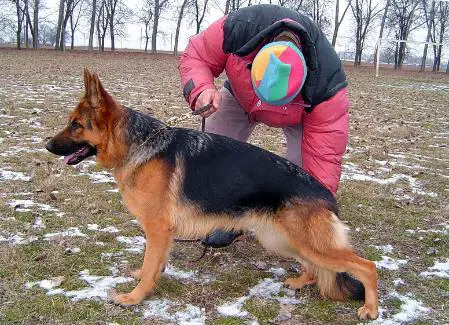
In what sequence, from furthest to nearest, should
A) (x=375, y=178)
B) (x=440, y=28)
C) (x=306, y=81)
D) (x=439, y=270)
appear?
1. (x=440, y=28)
2. (x=375, y=178)
3. (x=439, y=270)
4. (x=306, y=81)

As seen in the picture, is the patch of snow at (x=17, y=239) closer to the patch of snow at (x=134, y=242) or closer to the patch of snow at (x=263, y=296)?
the patch of snow at (x=134, y=242)

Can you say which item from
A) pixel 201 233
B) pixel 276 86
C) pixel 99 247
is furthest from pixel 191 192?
pixel 99 247

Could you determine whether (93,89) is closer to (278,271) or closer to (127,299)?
(127,299)

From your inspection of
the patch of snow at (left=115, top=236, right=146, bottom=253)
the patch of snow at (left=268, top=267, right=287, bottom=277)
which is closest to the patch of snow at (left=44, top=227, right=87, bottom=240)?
the patch of snow at (left=115, top=236, right=146, bottom=253)

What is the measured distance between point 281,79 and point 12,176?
14.5 feet

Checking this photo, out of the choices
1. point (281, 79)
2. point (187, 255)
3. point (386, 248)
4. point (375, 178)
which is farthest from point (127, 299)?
point (375, 178)

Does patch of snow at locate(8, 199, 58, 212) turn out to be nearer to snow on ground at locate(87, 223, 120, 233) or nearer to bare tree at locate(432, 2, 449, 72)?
snow on ground at locate(87, 223, 120, 233)

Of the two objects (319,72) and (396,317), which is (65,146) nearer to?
(319,72)

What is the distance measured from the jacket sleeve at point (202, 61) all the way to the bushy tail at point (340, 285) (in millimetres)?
2047

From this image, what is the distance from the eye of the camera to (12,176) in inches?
242

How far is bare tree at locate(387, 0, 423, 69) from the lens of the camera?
5762cm

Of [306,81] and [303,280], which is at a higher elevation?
[306,81]

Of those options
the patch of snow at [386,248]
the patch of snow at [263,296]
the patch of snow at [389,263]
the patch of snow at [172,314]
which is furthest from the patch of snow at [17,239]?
the patch of snow at [386,248]

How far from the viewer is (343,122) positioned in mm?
4309
